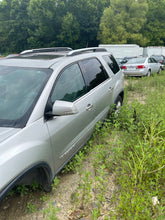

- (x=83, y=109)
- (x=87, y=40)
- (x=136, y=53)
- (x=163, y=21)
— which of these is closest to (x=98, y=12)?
(x=87, y=40)

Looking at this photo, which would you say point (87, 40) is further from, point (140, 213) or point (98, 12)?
point (140, 213)

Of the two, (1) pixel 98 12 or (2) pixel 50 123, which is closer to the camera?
(2) pixel 50 123

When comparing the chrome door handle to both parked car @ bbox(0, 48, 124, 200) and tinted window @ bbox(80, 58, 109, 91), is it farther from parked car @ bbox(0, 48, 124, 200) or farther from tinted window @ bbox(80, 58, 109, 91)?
tinted window @ bbox(80, 58, 109, 91)

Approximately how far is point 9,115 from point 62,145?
0.72 metres

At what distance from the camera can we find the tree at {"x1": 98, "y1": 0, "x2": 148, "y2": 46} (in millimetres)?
35938

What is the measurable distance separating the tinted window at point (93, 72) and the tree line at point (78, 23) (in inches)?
Answer: 1340

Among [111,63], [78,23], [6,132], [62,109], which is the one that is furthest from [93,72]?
[78,23]

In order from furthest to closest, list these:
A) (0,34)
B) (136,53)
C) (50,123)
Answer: (0,34), (136,53), (50,123)

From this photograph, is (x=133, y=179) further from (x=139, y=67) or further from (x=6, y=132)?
(x=139, y=67)

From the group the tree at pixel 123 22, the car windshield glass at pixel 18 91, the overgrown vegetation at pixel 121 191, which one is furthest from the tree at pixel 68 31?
the overgrown vegetation at pixel 121 191

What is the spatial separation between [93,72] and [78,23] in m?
39.3

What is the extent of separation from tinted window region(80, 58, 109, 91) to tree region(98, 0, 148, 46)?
3403 centimetres

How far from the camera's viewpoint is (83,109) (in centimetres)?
289

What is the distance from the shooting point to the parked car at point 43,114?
1753mm
